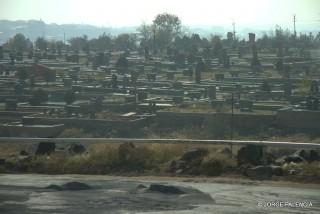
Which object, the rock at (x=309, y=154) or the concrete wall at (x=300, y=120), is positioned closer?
the rock at (x=309, y=154)

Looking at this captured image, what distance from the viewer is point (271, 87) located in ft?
110

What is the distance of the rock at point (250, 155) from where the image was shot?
1141cm

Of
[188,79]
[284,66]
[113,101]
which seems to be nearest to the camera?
[113,101]

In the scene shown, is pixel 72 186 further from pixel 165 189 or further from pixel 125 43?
pixel 125 43

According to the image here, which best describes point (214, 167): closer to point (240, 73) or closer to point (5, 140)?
point (5, 140)

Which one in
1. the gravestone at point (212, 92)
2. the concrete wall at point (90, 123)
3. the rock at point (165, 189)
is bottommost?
the concrete wall at point (90, 123)

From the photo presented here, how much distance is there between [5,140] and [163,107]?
486 inches

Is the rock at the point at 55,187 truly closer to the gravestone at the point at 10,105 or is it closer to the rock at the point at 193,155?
the rock at the point at 193,155

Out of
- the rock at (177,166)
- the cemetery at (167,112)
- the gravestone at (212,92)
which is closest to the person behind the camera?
the rock at (177,166)

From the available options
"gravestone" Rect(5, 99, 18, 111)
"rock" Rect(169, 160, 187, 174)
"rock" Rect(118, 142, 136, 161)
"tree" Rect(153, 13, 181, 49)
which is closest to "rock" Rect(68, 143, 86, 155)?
"rock" Rect(118, 142, 136, 161)

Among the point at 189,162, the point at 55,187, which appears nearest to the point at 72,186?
the point at 55,187

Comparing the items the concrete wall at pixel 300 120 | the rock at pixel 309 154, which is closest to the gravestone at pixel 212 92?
the concrete wall at pixel 300 120

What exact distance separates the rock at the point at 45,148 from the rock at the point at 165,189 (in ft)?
15.0

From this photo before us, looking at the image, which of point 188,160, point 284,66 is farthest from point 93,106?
point 284,66
